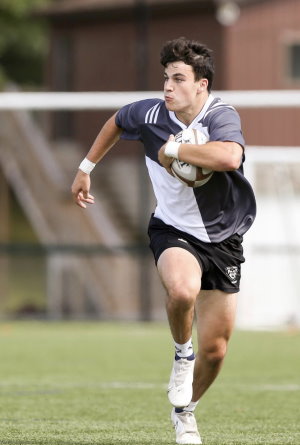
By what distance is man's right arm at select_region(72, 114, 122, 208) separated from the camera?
7.06 metres

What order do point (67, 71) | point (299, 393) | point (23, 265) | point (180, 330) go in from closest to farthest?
point (180, 330)
point (299, 393)
point (67, 71)
point (23, 265)

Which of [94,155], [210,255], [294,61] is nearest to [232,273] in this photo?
[210,255]

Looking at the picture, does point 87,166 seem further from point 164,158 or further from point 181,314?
point 181,314

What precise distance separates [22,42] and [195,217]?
21805 mm

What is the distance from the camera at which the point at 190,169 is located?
6.38m

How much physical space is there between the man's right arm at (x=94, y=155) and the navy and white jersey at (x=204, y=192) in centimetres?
26

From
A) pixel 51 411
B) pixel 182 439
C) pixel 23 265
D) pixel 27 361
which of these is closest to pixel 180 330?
pixel 182 439

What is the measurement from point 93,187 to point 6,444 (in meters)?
17.7

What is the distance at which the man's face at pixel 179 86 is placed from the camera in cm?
646

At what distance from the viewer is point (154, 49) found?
23.4 m

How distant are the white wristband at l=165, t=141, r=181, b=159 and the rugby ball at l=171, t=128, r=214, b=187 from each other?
0.23 ft

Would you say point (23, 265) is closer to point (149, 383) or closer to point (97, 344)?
Result: point (97, 344)

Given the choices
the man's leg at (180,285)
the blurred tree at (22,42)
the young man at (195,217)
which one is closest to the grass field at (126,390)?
the young man at (195,217)

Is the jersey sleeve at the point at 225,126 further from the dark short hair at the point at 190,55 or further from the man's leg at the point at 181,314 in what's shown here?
the man's leg at the point at 181,314
